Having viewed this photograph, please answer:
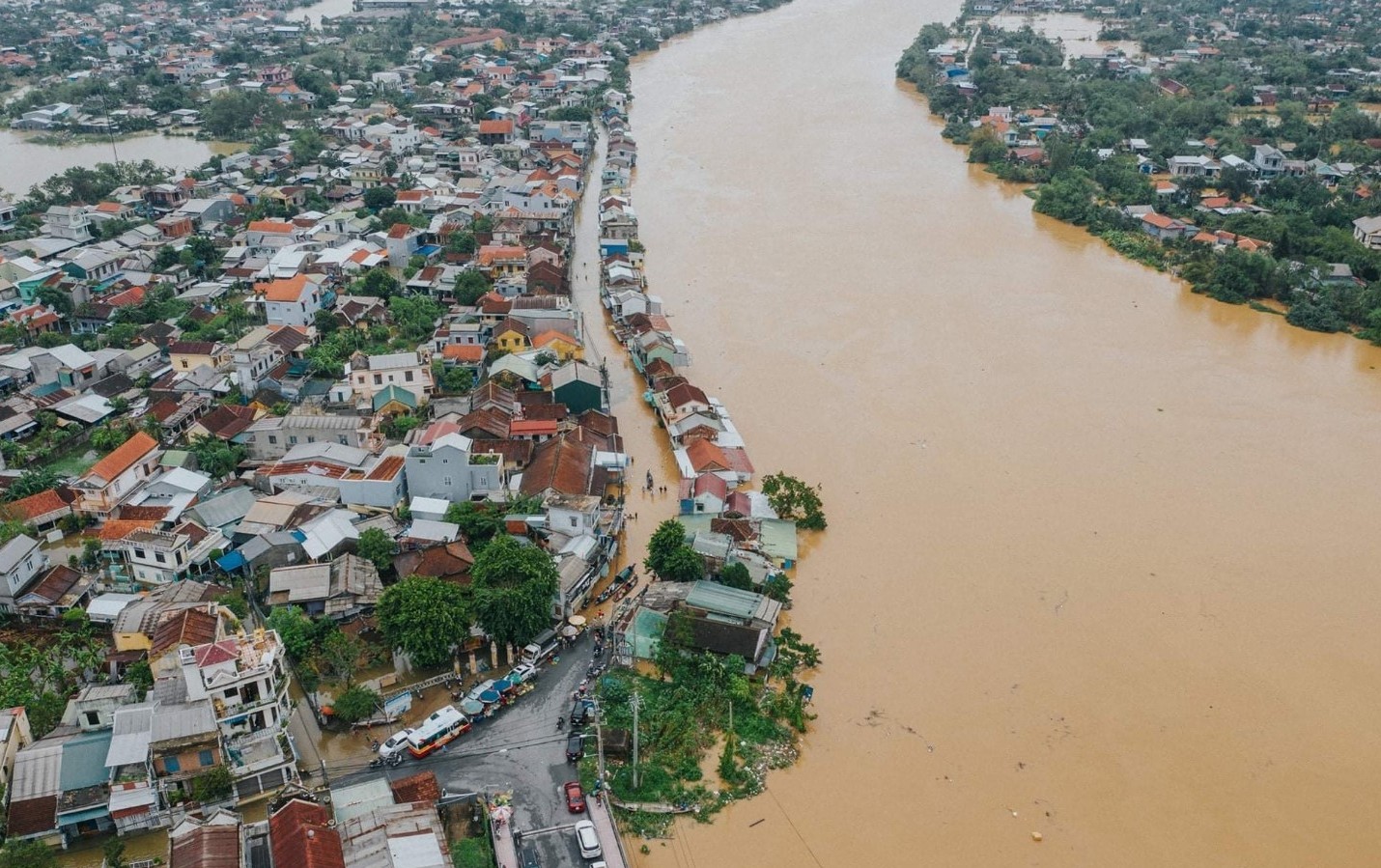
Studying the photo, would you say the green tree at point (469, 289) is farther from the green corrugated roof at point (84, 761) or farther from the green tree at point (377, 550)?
the green corrugated roof at point (84, 761)

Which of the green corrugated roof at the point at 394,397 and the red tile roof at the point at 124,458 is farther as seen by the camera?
the green corrugated roof at the point at 394,397

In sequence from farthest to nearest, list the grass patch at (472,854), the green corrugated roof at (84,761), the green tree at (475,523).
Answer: the green tree at (475,523) → the green corrugated roof at (84,761) → the grass patch at (472,854)

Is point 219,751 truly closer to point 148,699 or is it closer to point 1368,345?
point 148,699

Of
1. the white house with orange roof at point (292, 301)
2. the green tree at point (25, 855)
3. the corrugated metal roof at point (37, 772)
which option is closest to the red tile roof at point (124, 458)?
the white house with orange roof at point (292, 301)

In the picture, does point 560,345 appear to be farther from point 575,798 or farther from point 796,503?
point 575,798

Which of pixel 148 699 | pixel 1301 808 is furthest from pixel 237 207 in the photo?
pixel 1301 808

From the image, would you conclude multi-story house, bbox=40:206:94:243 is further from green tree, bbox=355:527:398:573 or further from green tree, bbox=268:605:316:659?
green tree, bbox=268:605:316:659
